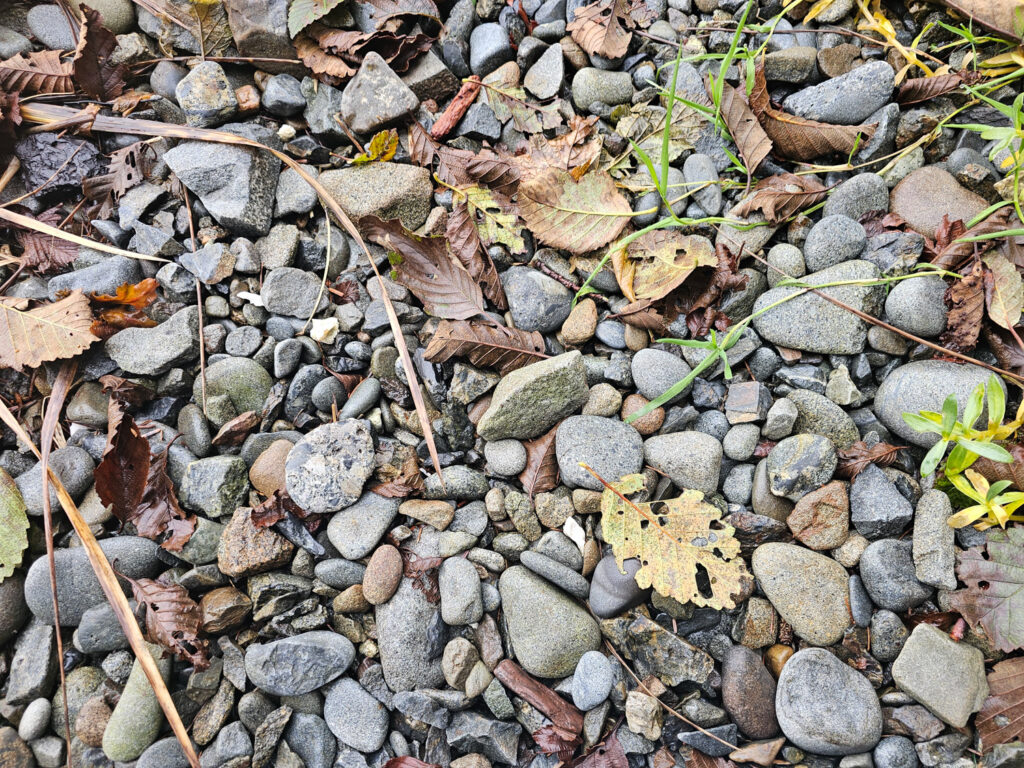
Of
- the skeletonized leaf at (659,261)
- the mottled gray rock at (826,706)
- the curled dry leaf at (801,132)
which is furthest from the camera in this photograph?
the curled dry leaf at (801,132)

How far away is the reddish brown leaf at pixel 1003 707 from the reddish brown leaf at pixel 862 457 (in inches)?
26.4

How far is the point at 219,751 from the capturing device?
1.93 meters

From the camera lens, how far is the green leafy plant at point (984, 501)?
5.96 ft

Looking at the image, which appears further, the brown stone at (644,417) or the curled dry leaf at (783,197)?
the curled dry leaf at (783,197)

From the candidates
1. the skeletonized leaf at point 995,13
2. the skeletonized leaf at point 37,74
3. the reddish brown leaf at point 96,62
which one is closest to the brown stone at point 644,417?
the skeletonized leaf at point 995,13

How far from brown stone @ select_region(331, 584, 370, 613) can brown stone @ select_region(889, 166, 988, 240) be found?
2415 millimetres

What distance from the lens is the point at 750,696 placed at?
1.87 m

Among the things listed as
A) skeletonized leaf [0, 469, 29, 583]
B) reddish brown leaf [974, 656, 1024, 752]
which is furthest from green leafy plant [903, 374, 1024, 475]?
skeletonized leaf [0, 469, 29, 583]

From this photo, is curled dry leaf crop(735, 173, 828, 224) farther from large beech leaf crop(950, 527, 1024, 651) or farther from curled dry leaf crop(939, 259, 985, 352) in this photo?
large beech leaf crop(950, 527, 1024, 651)

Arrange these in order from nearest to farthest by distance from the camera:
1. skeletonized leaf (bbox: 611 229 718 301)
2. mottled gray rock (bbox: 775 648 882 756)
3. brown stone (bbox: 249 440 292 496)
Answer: mottled gray rock (bbox: 775 648 882 756), brown stone (bbox: 249 440 292 496), skeletonized leaf (bbox: 611 229 718 301)

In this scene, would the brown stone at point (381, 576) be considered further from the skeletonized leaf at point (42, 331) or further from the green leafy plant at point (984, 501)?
the green leafy plant at point (984, 501)

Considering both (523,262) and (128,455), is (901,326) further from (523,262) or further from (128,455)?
(128,455)

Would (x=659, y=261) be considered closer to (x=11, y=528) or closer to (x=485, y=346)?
(x=485, y=346)

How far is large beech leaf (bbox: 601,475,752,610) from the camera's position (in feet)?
6.32
